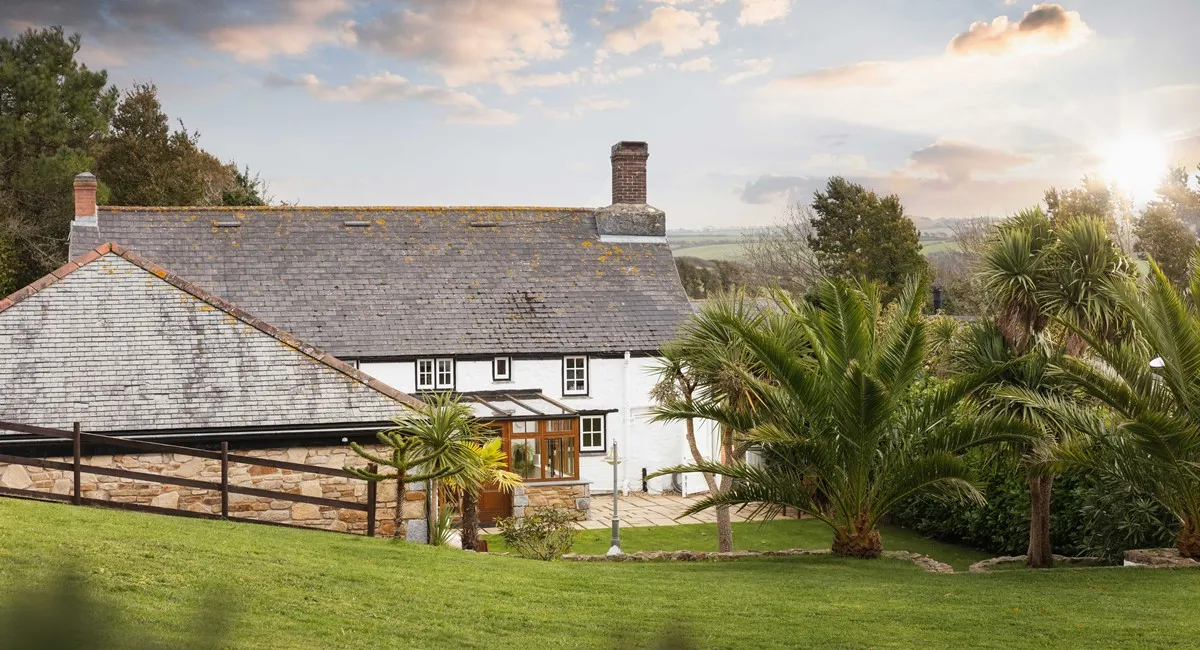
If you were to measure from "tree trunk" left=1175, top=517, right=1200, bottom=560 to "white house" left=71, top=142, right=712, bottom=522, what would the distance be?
15.4 m

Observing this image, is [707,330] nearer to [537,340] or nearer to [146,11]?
[537,340]

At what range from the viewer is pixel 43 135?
4500 centimetres

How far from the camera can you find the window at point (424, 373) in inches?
1139

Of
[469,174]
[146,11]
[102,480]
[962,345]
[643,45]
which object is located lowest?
[102,480]

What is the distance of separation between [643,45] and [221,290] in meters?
16.9

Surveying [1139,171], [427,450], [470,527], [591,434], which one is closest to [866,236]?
[1139,171]

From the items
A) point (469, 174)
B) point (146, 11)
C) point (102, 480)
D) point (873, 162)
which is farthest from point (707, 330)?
point (873, 162)

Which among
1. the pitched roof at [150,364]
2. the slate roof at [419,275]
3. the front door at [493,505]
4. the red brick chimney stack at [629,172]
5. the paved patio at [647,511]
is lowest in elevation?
the paved patio at [647,511]

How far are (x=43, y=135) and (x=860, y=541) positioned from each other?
42037 millimetres

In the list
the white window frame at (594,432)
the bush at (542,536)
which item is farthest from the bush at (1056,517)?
the white window frame at (594,432)

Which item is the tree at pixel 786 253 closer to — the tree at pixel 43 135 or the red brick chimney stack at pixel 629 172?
the red brick chimney stack at pixel 629 172

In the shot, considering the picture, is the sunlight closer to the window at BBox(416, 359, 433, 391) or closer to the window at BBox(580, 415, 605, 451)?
the window at BBox(580, 415, 605, 451)

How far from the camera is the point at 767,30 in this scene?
37.6m

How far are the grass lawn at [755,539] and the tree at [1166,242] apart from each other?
3117 cm
